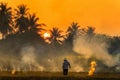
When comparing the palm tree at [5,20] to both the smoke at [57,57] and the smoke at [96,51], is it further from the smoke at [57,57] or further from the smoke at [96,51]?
the smoke at [96,51]

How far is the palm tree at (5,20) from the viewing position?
5177 inches

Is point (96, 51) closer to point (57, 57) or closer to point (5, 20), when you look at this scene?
point (57, 57)

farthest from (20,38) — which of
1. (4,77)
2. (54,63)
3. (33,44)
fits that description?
(4,77)

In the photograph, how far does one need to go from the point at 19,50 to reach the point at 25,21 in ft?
54.7

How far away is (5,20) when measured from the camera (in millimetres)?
132750

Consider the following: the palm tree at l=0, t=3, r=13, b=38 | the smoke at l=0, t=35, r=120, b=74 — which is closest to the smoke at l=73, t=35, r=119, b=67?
the smoke at l=0, t=35, r=120, b=74

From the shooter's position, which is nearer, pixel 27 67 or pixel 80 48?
pixel 80 48

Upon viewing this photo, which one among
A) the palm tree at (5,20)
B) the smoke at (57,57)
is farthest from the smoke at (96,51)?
the palm tree at (5,20)

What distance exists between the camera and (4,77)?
51.3 m

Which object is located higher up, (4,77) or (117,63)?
(117,63)

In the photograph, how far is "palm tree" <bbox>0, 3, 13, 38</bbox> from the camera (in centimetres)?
13150

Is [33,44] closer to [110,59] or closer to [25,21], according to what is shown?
[25,21]

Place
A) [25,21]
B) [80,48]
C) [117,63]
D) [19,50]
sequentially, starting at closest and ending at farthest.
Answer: [117,63] → [80,48] → [19,50] → [25,21]

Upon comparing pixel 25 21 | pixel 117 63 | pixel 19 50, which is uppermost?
pixel 25 21
